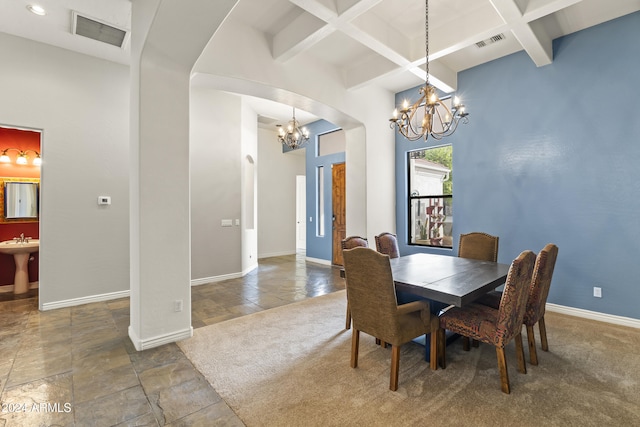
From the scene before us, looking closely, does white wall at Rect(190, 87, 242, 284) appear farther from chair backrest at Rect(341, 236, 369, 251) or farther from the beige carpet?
chair backrest at Rect(341, 236, 369, 251)

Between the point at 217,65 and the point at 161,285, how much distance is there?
2.36 metres

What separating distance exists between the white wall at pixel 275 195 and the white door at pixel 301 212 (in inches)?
18.5

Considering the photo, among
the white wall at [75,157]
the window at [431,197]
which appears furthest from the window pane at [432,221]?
the white wall at [75,157]

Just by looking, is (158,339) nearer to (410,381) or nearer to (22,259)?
(410,381)

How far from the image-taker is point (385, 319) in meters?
2.08

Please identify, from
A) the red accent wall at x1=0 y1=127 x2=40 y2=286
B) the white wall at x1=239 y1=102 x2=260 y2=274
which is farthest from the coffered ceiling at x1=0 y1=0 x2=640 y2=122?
the white wall at x1=239 y1=102 x2=260 y2=274

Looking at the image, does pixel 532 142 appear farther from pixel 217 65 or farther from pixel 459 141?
pixel 217 65

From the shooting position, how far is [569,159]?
145 inches

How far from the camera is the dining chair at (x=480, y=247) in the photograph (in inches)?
133

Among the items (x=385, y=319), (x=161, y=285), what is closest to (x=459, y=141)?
(x=385, y=319)

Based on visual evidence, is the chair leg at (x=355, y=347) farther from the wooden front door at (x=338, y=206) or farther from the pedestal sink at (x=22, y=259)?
the pedestal sink at (x=22, y=259)

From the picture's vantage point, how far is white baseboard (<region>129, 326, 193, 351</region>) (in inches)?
104

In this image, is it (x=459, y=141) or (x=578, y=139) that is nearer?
(x=578, y=139)

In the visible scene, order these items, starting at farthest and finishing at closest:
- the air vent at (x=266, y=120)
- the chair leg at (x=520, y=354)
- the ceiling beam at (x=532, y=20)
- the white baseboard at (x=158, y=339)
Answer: the air vent at (x=266, y=120)
the ceiling beam at (x=532, y=20)
the white baseboard at (x=158, y=339)
the chair leg at (x=520, y=354)
